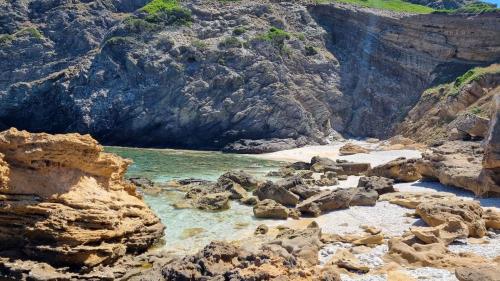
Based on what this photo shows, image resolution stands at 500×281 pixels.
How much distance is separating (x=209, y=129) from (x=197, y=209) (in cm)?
3823

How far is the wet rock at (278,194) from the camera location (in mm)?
23234

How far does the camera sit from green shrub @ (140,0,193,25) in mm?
68938

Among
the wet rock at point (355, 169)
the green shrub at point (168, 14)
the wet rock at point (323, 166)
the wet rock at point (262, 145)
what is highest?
the green shrub at point (168, 14)

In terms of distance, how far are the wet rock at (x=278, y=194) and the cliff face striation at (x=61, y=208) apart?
28.0ft

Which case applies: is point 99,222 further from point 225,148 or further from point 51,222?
point 225,148

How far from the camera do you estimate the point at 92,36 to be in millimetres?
81250

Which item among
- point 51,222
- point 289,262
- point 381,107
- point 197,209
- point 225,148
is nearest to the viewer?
point 289,262

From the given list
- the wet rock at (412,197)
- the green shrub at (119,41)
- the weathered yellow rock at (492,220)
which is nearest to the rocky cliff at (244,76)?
the green shrub at (119,41)

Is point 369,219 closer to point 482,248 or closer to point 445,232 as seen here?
point 445,232

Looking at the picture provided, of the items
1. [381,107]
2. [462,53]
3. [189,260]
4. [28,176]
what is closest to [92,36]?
[381,107]

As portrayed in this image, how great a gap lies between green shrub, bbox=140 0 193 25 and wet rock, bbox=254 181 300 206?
162ft

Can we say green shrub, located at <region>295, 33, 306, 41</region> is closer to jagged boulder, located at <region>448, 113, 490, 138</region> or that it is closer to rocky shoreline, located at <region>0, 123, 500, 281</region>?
jagged boulder, located at <region>448, 113, 490, 138</region>

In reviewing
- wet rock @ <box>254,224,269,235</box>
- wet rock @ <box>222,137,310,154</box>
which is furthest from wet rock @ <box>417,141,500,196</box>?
wet rock @ <box>222,137,310,154</box>

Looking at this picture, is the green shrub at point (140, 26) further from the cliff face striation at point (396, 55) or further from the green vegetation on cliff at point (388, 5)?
the green vegetation on cliff at point (388, 5)
